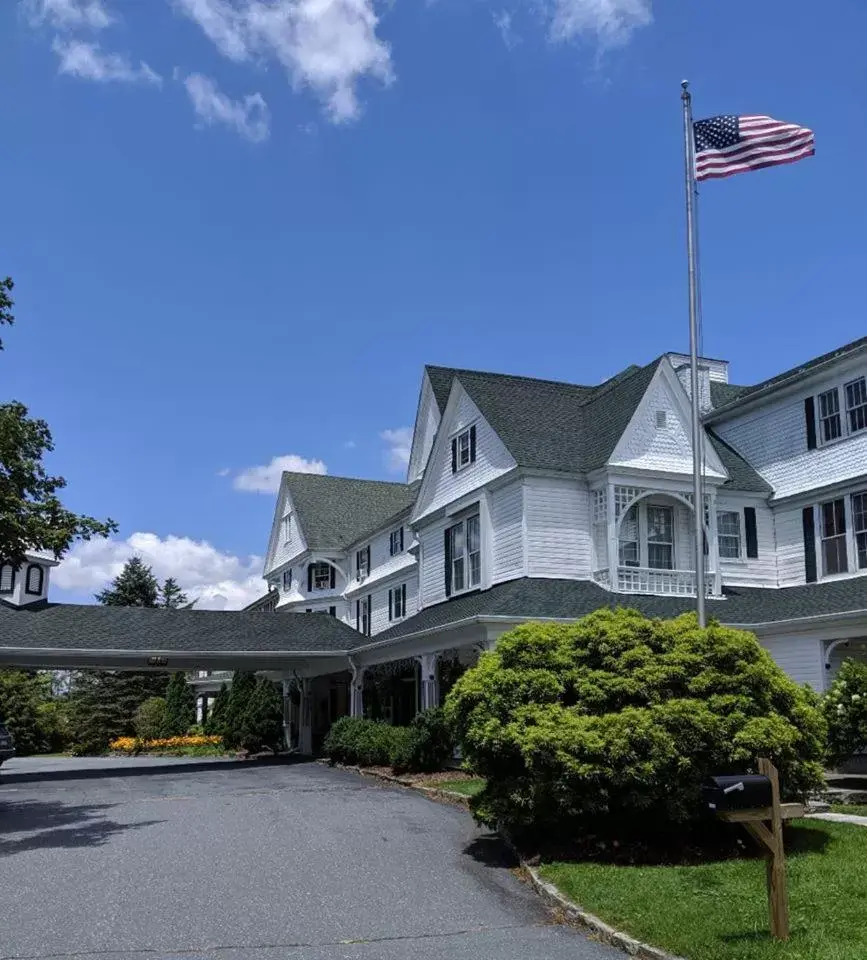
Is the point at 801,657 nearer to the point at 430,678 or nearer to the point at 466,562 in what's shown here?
the point at 430,678

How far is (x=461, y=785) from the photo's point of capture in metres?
19.4

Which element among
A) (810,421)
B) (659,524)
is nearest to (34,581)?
(659,524)

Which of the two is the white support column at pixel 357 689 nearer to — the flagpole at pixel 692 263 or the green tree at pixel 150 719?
the flagpole at pixel 692 263

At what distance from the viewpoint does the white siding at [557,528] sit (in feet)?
75.9

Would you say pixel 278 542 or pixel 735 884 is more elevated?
pixel 278 542

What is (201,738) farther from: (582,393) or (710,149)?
(710,149)

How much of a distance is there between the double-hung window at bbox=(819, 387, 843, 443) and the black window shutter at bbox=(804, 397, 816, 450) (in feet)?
0.76

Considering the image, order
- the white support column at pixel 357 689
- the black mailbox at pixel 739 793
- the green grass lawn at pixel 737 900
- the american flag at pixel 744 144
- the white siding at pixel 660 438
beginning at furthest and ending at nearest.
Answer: the white support column at pixel 357 689
the white siding at pixel 660 438
the american flag at pixel 744 144
the black mailbox at pixel 739 793
the green grass lawn at pixel 737 900

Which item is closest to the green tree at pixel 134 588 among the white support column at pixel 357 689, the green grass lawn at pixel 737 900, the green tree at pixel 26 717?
the green tree at pixel 26 717

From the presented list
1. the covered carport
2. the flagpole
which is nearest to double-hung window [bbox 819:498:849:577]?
the flagpole

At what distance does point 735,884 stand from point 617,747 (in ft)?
5.97

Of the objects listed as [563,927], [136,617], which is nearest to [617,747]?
[563,927]

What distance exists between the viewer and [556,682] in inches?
465

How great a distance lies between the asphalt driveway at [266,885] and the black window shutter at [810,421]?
40.5 feet
